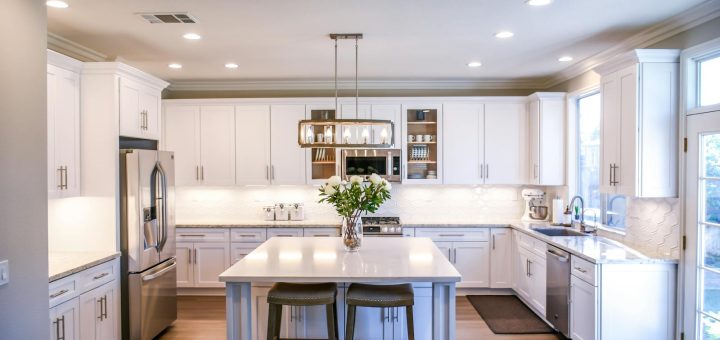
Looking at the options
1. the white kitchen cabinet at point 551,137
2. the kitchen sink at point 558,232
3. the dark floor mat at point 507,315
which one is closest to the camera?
the dark floor mat at point 507,315

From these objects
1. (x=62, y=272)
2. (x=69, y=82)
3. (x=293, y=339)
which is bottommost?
(x=293, y=339)

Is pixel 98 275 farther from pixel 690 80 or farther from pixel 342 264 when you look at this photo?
pixel 690 80

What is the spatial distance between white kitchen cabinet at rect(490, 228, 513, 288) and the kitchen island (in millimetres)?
2119

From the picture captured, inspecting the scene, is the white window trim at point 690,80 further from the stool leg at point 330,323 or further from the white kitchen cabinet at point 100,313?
the white kitchen cabinet at point 100,313

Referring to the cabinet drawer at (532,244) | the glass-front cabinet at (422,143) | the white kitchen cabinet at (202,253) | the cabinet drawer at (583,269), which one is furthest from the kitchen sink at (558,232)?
the white kitchen cabinet at (202,253)

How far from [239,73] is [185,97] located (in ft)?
3.65

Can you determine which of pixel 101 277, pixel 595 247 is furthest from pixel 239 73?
pixel 595 247

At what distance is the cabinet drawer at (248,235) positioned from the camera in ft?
16.9

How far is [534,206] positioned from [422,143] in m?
1.61

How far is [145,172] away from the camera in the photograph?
3.71 metres

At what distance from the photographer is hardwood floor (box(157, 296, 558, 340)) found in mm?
4031

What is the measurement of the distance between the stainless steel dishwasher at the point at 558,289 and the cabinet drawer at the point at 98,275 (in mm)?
3694

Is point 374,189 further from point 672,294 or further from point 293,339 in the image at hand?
point 672,294

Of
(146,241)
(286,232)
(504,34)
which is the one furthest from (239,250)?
(504,34)
